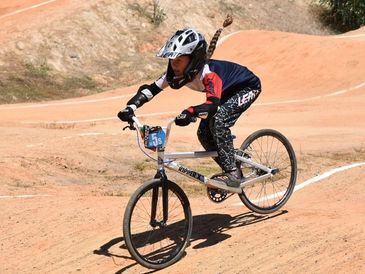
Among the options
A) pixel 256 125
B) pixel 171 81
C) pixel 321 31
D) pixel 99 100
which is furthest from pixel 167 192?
pixel 321 31

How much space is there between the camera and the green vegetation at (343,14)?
136 feet

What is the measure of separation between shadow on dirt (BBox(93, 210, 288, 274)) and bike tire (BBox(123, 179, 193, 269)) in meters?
0.20

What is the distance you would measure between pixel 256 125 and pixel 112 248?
11609mm

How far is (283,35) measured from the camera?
2981 cm

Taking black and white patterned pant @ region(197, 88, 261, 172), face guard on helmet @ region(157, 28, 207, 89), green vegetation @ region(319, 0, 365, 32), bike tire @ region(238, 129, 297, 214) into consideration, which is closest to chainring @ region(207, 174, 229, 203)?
black and white patterned pant @ region(197, 88, 261, 172)

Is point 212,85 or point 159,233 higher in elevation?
point 212,85

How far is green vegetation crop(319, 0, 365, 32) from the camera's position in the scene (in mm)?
41469

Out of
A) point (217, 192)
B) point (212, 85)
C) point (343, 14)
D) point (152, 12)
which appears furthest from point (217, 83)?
point (343, 14)

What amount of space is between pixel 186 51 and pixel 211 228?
7.00 feet

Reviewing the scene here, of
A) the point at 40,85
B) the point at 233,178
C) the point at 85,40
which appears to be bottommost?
the point at 233,178

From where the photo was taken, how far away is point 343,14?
41.7 metres

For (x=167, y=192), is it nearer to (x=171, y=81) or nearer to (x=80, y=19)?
(x=171, y=81)

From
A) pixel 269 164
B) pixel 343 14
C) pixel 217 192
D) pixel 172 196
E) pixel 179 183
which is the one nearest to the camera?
pixel 172 196

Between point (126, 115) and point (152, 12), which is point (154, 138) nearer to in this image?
point (126, 115)
